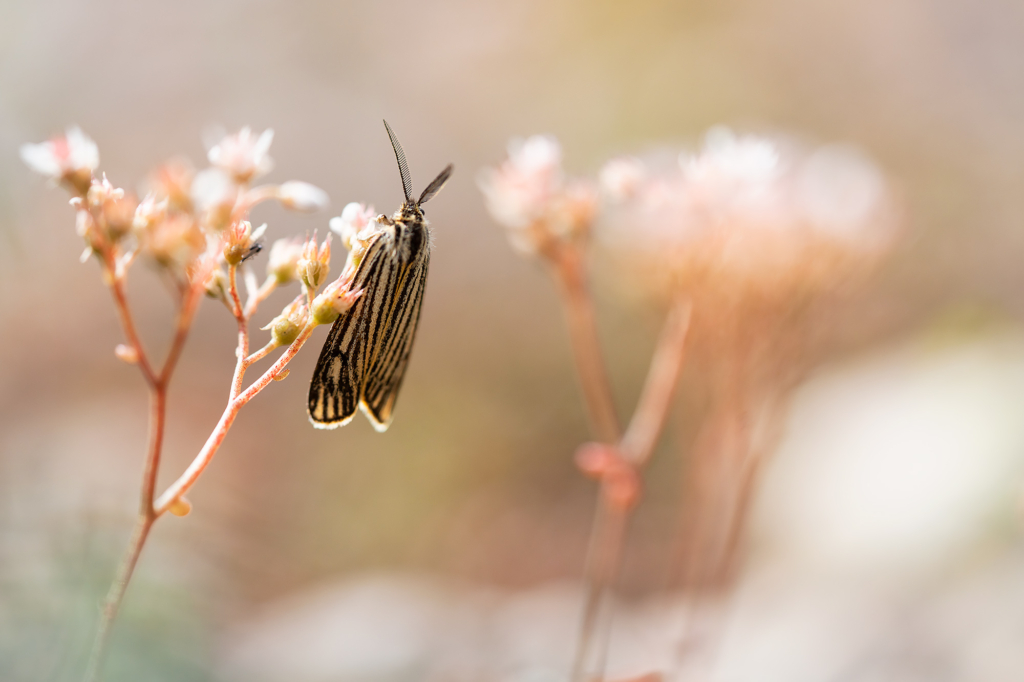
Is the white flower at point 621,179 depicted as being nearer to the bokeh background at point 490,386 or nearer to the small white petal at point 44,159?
the bokeh background at point 490,386

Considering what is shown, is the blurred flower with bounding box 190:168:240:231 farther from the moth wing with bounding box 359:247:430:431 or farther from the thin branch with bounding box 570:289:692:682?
the thin branch with bounding box 570:289:692:682

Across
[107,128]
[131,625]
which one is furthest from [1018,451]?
[107,128]

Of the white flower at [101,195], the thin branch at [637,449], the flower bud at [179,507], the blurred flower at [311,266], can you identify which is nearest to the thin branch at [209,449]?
the flower bud at [179,507]

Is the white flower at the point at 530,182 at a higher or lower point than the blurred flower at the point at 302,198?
higher

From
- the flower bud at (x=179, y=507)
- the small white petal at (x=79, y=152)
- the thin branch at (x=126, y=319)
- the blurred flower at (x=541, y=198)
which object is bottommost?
the flower bud at (x=179, y=507)

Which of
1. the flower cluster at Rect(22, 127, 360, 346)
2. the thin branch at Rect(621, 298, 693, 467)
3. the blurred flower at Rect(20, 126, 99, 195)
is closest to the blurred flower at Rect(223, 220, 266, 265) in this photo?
the flower cluster at Rect(22, 127, 360, 346)

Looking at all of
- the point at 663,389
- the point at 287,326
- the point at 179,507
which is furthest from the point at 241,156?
the point at 663,389
